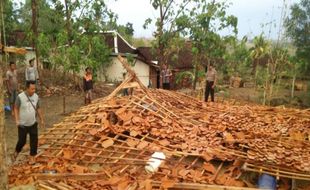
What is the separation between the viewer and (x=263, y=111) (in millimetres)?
9695

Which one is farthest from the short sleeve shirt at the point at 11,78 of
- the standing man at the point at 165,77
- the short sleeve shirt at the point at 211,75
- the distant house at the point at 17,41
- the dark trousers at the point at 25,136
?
the distant house at the point at 17,41

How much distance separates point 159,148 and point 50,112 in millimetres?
6449

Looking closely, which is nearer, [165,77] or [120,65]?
[165,77]

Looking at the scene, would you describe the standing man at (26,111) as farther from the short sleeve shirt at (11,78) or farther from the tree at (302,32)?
the tree at (302,32)

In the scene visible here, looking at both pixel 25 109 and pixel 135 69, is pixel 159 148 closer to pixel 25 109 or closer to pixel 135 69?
pixel 25 109

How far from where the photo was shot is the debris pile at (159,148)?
5.63 metres

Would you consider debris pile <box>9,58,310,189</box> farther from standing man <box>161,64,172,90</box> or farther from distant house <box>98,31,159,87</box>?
distant house <box>98,31,159,87</box>

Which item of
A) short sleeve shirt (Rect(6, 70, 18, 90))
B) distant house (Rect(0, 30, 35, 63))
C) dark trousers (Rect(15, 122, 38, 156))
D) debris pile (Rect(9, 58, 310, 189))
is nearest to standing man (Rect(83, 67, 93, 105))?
short sleeve shirt (Rect(6, 70, 18, 90))

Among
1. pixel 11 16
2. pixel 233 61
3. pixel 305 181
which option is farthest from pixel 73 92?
pixel 233 61

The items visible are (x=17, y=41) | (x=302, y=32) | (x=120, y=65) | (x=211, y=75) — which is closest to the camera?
(x=211, y=75)

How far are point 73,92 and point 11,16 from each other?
543 cm

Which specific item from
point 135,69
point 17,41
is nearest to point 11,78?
point 17,41

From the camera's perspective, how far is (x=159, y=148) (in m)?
6.46

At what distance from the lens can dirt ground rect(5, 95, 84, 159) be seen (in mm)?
8430
